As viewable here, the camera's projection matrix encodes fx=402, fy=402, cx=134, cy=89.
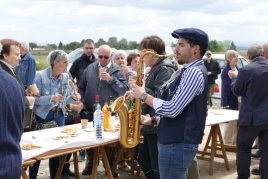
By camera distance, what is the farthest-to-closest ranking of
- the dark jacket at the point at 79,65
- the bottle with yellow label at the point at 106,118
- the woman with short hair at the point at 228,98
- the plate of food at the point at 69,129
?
the woman with short hair at the point at 228,98, the dark jacket at the point at 79,65, the bottle with yellow label at the point at 106,118, the plate of food at the point at 69,129

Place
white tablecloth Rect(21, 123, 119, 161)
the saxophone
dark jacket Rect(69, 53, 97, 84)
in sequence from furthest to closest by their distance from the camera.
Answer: dark jacket Rect(69, 53, 97, 84) → the saxophone → white tablecloth Rect(21, 123, 119, 161)

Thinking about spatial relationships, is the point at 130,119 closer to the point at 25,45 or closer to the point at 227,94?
the point at 25,45

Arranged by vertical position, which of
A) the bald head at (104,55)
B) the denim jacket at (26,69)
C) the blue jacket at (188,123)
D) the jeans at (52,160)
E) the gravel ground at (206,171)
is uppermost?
the bald head at (104,55)

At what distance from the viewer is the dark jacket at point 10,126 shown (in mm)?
1983

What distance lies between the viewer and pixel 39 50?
26.3m

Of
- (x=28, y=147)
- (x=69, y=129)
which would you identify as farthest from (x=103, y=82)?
(x=28, y=147)

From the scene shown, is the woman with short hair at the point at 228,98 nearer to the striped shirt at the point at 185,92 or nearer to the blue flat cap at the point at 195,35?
the blue flat cap at the point at 195,35

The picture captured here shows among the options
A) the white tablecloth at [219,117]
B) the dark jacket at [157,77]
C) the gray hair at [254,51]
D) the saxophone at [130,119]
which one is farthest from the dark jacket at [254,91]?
the saxophone at [130,119]

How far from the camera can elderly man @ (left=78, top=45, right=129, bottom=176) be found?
5219 millimetres

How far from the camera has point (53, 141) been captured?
157 inches

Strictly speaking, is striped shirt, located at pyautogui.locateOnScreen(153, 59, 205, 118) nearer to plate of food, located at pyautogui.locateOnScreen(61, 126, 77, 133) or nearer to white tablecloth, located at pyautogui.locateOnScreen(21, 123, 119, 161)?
white tablecloth, located at pyautogui.locateOnScreen(21, 123, 119, 161)

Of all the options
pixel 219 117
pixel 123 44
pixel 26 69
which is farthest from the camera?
pixel 123 44

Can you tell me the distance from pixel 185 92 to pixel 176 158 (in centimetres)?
52

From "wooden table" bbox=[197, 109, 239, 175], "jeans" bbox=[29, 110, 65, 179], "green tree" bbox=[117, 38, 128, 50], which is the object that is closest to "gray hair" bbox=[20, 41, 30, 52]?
"jeans" bbox=[29, 110, 65, 179]
